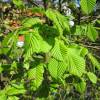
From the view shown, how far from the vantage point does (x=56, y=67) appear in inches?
62.4

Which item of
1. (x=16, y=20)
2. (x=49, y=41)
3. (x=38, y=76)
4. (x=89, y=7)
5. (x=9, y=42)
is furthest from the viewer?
(x=16, y=20)

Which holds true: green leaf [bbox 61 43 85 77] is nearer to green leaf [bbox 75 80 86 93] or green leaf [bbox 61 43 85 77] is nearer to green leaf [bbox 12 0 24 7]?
green leaf [bbox 75 80 86 93]

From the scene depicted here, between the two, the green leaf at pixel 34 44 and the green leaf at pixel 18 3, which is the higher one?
the green leaf at pixel 18 3

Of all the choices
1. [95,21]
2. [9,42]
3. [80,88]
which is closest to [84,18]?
[95,21]

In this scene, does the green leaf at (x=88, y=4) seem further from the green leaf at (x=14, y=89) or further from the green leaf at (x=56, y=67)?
the green leaf at (x=14, y=89)

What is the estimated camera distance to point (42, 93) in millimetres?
2229

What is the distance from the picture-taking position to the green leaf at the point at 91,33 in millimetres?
1963

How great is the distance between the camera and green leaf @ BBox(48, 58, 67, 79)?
156 cm

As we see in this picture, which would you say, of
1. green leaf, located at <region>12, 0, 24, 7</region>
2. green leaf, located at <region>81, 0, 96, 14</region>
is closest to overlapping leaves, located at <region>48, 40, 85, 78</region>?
green leaf, located at <region>81, 0, 96, 14</region>

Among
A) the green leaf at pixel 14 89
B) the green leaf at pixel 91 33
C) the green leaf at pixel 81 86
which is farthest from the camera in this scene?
the green leaf at pixel 81 86

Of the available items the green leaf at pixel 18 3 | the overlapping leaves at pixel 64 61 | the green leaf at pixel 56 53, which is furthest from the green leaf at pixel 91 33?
the green leaf at pixel 18 3

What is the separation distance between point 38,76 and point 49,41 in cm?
36

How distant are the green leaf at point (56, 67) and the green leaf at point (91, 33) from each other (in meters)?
0.43

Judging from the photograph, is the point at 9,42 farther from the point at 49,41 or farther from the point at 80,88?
the point at 80,88
